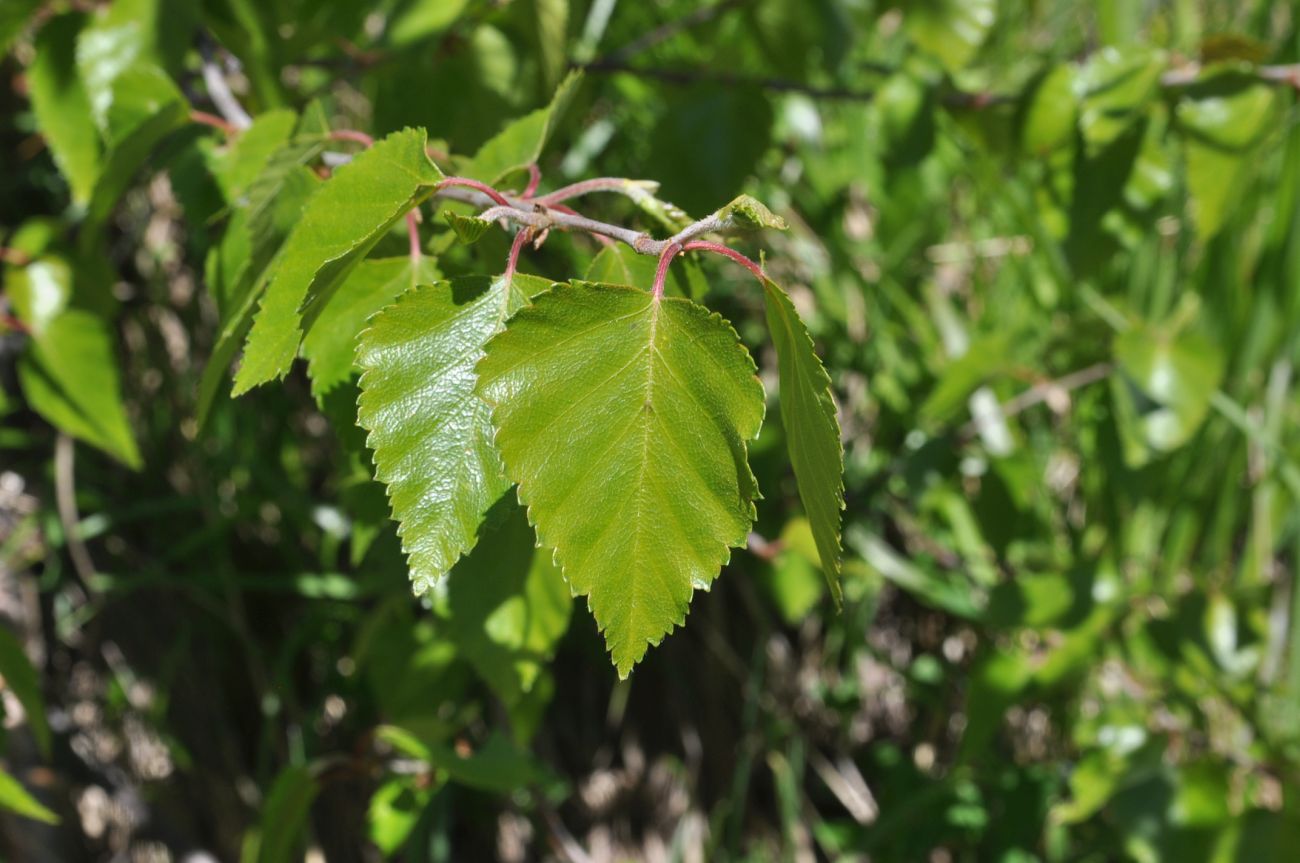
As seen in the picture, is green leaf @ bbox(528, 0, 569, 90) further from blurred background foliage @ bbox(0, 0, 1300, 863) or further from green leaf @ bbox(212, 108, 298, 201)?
green leaf @ bbox(212, 108, 298, 201)

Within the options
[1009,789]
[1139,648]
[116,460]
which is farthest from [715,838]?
[116,460]

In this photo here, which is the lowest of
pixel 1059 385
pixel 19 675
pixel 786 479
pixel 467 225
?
pixel 786 479

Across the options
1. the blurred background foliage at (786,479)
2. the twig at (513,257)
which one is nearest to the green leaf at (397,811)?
the blurred background foliage at (786,479)

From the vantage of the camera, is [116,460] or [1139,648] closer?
[1139,648]

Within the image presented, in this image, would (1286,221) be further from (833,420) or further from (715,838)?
(833,420)

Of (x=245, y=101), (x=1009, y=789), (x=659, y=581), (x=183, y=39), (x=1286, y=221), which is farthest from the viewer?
(x=1009, y=789)

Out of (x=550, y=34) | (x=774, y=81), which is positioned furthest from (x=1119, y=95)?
(x=550, y=34)

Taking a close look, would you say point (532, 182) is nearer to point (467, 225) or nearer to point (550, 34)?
point (467, 225)

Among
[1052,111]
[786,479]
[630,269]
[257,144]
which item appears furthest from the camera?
[786,479]
